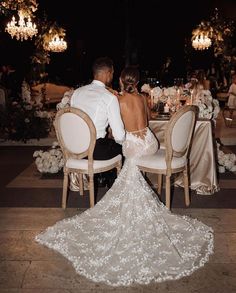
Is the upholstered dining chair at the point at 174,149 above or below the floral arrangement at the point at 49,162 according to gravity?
above

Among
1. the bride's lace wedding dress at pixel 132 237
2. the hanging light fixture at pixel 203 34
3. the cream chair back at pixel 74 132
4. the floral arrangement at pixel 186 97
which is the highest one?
the hanging light fixture at pixel 203 34

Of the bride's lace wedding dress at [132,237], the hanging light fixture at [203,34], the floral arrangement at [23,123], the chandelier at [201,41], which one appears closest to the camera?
the bride's lace wedding dress at [132,237]

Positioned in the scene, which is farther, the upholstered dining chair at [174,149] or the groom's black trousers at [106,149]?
the groom's black trousers at [106,149]

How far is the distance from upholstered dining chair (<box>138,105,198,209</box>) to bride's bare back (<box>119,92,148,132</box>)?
312 mm

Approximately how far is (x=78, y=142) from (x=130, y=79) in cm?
74

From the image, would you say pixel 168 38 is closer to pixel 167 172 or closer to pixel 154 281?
pixel 167 172

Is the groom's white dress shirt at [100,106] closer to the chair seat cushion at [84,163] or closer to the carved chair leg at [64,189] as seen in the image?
the chair seat cushion at [84,163]

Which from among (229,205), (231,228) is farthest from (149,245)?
(229,205)

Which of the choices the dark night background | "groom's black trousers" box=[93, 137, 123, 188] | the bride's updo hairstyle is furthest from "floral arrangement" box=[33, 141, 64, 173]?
the dark night background

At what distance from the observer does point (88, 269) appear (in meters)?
2.76

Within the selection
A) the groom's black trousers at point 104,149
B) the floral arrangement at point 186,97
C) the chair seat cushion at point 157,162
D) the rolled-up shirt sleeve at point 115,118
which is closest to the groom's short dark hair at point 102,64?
the rolled-up shirt sleeve at point 115,118

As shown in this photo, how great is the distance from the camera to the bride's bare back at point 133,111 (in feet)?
12.7

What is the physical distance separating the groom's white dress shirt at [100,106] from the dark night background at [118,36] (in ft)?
33.9

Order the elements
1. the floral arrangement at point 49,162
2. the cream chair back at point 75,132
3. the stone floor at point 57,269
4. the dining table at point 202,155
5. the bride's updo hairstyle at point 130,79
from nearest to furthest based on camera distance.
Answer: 1. the stone floor at point 57,269
2. the cream chair back at point 75,132
3. the bride's updo hairstyle at point 130,79
4. the dining table at point 202,155
5. the floral arrangement at point 49,162
